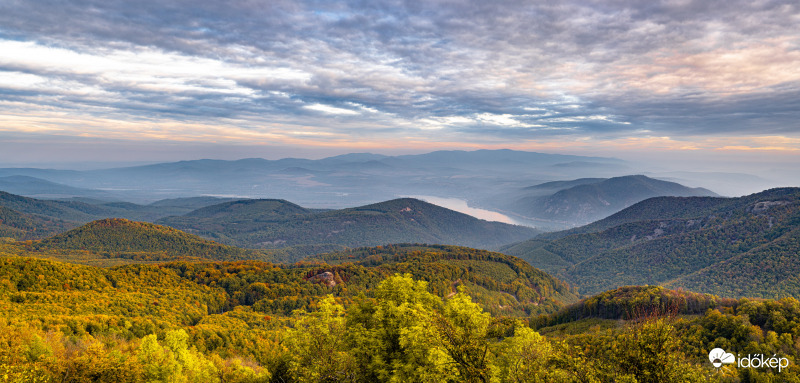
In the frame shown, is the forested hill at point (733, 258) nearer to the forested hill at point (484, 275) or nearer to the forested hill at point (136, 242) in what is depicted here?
the forested hill at point (484, 275)

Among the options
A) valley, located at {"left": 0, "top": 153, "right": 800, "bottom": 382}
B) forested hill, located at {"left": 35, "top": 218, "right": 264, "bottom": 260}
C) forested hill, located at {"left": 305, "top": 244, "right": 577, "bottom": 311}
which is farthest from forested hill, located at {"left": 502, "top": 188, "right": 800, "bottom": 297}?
forested hill, located at {"left": 35, "top": 218, "right": 264, "bottom": 260}

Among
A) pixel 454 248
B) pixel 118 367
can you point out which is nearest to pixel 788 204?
pixel 454 248

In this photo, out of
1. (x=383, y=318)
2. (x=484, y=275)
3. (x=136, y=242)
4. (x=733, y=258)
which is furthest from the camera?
(x=136, y=242)

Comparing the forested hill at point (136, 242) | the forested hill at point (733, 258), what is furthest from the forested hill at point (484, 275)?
the forested hill at point (136, 242)

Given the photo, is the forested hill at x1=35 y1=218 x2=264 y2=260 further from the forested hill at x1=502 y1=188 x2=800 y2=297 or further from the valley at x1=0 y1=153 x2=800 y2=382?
the forested hill at x1=502 y1=188 x2=800 y2=297

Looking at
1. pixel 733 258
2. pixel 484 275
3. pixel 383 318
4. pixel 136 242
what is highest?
pixel 383 318

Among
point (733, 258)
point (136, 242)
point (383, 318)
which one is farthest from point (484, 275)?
point (136, 242)

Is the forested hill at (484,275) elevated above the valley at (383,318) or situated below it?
below

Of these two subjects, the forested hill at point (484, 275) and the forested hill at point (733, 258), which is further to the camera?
the forested hill at point (484, 275)

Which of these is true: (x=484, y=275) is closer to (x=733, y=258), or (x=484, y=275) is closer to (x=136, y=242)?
(x=733, y=258)

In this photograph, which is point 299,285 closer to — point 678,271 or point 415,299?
point 415,299
